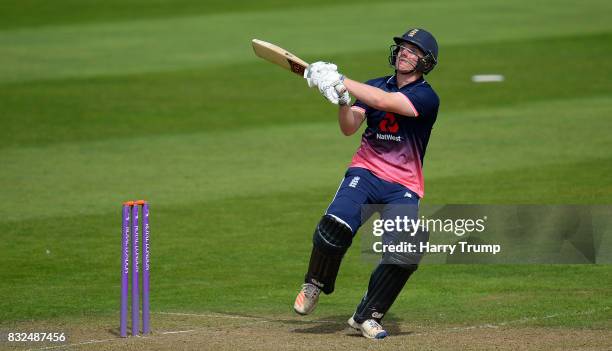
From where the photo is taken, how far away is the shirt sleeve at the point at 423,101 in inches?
307

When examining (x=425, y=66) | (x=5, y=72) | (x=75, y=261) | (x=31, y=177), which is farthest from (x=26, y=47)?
(x=425, y=66)

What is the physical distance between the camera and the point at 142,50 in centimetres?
2055

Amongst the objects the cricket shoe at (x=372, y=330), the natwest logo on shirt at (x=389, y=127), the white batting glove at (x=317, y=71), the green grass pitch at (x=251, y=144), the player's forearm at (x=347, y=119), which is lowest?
the green grass pitch at (x=251, y=144)

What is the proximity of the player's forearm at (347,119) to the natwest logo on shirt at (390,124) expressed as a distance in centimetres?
18

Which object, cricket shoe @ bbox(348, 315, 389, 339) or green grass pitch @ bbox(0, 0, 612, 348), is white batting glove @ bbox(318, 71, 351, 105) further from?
green grass pitch @ bbox(0, 0, 612, 348)

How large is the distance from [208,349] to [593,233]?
503cm

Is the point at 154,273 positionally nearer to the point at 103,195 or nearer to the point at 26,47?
the point at 103,195

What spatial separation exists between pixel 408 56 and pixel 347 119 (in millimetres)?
625

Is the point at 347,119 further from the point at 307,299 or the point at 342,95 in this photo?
the point at 307,299

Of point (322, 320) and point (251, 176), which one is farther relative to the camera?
point (251, 176)

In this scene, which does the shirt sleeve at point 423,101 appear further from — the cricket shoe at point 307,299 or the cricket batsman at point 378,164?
the cricket shoe at point 307,299

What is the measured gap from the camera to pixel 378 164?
793 cm

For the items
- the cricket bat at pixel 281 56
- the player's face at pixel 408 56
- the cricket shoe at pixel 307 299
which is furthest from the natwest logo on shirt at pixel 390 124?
the cricket shoe at pixel 307 299

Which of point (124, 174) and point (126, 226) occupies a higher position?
point (126, 226)
